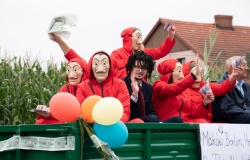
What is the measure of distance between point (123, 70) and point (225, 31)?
33.8 meters

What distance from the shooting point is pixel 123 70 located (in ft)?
22.8

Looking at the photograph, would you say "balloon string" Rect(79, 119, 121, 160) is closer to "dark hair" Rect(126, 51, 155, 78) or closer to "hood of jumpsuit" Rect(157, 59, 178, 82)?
"dark hair" Rect(126, 51, 155, 78)

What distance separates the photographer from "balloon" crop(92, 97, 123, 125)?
4.40m

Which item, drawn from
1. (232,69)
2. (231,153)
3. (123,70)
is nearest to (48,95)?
(123,70)

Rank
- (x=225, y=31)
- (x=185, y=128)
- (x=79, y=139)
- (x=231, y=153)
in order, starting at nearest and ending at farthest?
(x=79, y=139) → (x=185, y=128) → (x=231, y=153) → (x=225, y=31)

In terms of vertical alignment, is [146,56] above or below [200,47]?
below

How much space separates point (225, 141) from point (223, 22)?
3580cm

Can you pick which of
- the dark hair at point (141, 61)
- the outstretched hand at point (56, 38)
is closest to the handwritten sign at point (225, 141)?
the dark hair at point (141, 61)

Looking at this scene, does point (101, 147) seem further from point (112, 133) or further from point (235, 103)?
point (235, 103)

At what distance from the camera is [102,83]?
19.0 ft

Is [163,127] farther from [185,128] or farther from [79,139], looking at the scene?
[79,139]

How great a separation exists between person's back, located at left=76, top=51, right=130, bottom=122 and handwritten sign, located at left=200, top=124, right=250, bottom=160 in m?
0.82

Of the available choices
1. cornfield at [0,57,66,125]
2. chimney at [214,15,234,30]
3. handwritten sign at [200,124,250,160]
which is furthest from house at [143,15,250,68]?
handwritten sign at [200,124,250,160]

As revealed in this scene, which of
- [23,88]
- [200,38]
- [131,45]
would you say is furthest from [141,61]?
[200,38]
